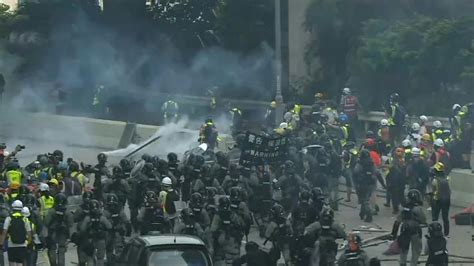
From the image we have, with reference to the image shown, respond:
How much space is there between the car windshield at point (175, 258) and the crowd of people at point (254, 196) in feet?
5.23

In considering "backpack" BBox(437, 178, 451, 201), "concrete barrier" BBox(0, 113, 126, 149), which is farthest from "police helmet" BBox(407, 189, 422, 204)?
"concrete barrier" BBox(0, 113, 126, 149)

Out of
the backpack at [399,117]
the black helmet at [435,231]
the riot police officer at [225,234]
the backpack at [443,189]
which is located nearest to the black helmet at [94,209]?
the riot police officer at [225,234]

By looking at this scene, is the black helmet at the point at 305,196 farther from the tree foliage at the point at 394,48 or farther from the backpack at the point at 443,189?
the tree foliage at the point at 394,48

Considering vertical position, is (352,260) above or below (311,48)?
below

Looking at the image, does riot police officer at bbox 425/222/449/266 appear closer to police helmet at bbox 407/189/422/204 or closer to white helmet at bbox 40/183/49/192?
police helmet at bbox 407/189/422/204

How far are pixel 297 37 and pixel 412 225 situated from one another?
2148cm

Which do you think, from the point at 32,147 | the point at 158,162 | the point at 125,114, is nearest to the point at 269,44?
the point at 125,114

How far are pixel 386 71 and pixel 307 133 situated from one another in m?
9.65

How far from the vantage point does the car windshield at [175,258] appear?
1716cm

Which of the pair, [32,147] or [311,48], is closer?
[32,147]

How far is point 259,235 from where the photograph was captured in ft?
79.5

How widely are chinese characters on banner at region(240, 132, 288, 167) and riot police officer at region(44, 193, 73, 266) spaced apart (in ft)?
16.0

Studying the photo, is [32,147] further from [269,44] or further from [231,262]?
[231,262]

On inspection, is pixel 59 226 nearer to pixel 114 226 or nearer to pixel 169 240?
pixel 114 226
